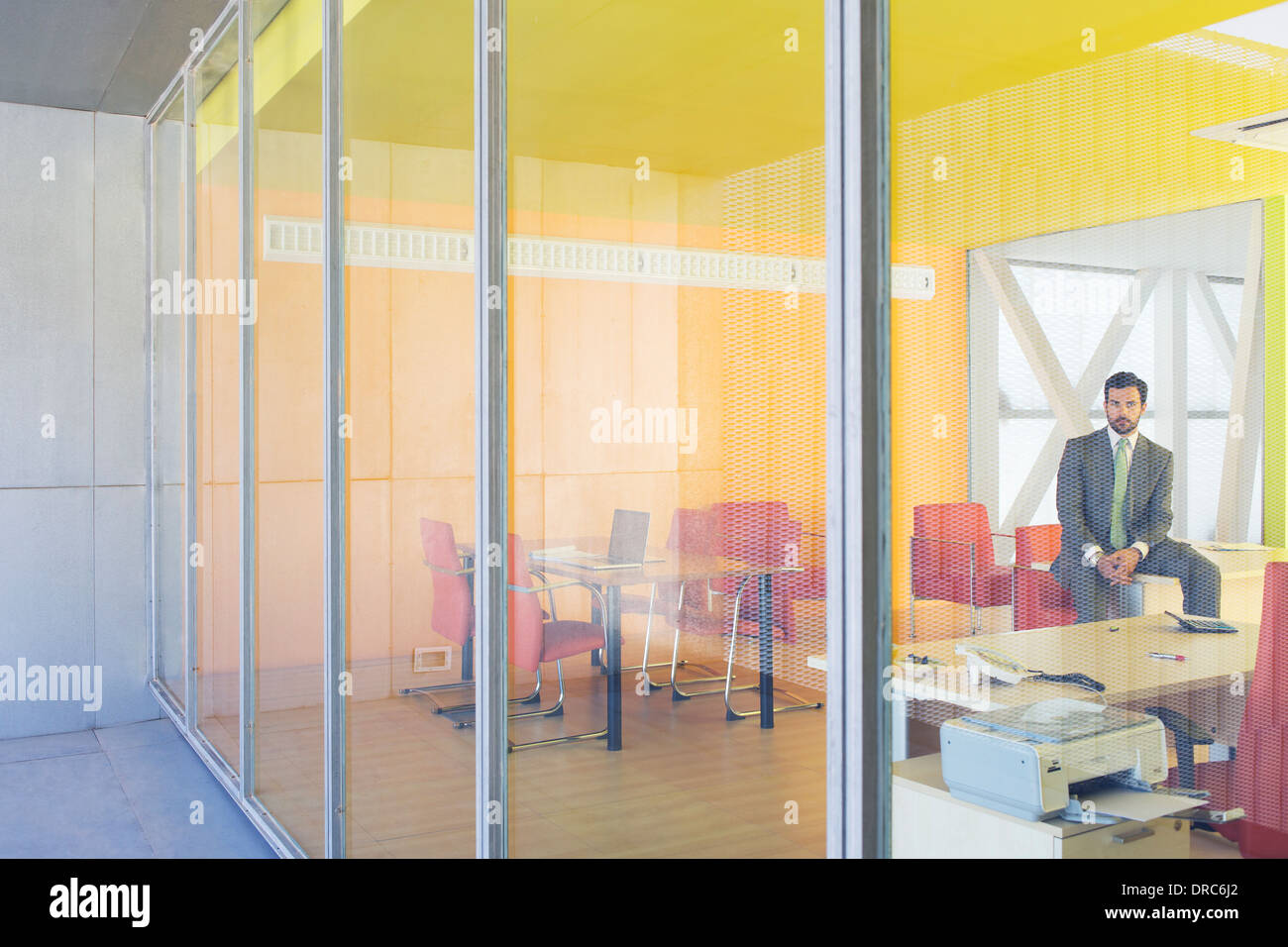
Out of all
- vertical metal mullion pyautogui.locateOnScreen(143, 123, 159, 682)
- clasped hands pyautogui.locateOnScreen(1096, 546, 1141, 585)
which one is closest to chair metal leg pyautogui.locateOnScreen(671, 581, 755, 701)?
clasped hands pyautogui.locateOnScreen(1096, 546, 1141, 585)

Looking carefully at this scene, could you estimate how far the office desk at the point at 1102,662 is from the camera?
992mm

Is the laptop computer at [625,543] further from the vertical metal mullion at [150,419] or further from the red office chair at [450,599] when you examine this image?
the vertical metal mullion at [150,419]

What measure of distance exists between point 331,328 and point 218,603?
221 centimetres

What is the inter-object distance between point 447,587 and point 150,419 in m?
4.36

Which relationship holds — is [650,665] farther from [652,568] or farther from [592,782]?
[592,782]

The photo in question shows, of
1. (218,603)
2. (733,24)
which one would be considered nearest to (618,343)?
(733,24)

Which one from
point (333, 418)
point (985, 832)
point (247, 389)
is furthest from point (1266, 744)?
point (247, 389)

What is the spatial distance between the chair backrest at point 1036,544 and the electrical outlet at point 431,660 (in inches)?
78.4

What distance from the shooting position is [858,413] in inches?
59.8

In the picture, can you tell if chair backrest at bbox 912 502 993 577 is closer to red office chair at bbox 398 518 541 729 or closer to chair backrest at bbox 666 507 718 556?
chair backrest at bbox 666 507 718 556

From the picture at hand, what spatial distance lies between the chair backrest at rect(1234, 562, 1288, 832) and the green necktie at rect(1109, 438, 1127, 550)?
0.15 meters

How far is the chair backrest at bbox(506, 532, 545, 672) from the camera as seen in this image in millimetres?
2592

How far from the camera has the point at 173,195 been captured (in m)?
6.26

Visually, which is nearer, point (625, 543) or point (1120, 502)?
point (1120, 502)
